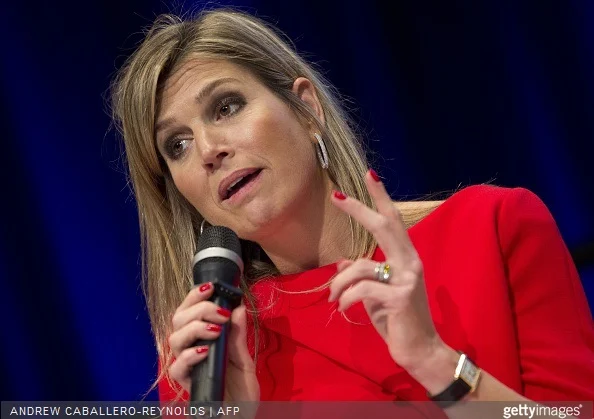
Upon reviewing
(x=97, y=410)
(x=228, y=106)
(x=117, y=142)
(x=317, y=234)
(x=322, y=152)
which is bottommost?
(x=117, y=142)

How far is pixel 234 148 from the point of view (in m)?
1.57

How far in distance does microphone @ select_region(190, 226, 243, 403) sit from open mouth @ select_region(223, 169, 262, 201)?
236 millimetres

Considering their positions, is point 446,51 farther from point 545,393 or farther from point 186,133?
point 545,393

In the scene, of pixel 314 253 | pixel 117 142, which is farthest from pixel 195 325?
pixel 117 142

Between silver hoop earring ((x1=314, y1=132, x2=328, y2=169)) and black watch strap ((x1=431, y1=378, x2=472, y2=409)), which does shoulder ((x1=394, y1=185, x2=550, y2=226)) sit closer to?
Result: silver hoop earring ((x1=314, y1=132, x2=328, y2=169))

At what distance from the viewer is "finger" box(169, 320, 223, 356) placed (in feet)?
3.78

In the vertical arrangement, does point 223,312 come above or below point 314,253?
above

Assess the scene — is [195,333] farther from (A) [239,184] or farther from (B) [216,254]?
(A) [239,184]

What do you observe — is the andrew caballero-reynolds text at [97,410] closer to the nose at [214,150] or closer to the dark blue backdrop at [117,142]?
the nose at [214,150]

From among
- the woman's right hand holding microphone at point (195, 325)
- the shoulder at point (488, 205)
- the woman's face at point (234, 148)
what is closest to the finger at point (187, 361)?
the woman's right hand holding microphone at point (195, 325)

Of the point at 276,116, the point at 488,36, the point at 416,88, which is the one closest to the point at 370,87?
the point at 416,88

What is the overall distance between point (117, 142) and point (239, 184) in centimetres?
123

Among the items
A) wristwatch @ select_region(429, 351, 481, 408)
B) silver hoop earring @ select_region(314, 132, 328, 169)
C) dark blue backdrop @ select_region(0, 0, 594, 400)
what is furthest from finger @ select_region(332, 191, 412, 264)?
dark blue backdrop @ select_region(0, 0, 594, 400)

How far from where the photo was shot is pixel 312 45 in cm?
293
